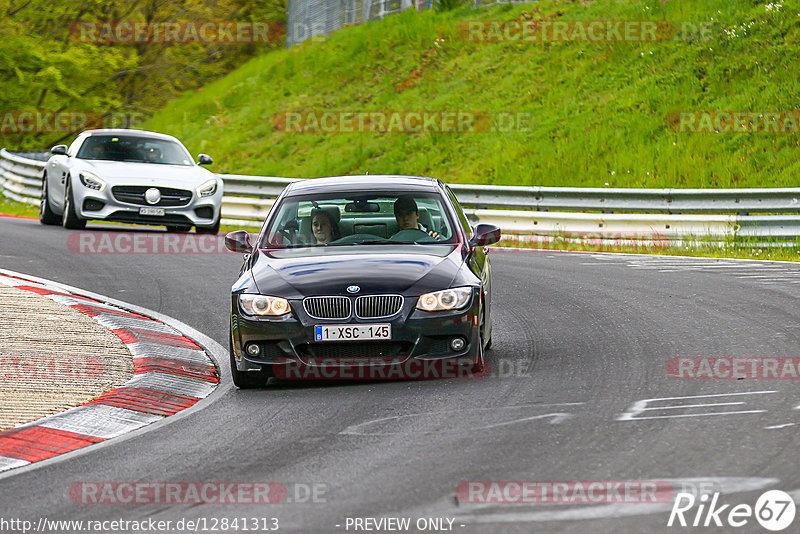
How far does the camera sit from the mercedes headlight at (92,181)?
1978 cm

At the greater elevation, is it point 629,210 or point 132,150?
point 132,150

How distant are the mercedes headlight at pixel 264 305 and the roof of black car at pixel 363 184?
1.60 metres

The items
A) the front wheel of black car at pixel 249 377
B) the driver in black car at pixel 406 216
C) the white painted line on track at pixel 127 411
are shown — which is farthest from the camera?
the driver in black car at pixel 406 216

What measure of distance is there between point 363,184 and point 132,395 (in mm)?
2710

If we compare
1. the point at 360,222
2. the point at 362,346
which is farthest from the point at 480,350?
the point at 360,222

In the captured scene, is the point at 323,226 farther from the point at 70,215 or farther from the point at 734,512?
the point at 70,215

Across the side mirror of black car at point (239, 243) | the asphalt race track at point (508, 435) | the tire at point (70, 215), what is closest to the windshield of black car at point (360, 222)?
the side mirror of black car at point (239, 243)

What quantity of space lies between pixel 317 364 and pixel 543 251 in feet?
36.2

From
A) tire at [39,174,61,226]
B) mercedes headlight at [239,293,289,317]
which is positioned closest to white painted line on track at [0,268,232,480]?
mercedes headlight at [239,293,289,317]

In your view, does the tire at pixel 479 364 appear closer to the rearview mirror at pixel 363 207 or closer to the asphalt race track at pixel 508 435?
the asphalt race track at pixel 508 435

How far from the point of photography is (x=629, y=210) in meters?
20.1

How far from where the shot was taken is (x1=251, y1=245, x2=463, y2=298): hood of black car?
8523mm

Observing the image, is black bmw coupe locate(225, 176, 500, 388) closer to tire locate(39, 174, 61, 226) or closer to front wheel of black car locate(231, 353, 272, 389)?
front wheel of black car locate(231, 353, 272, 389)

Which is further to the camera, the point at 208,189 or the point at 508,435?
the point at 208,189
